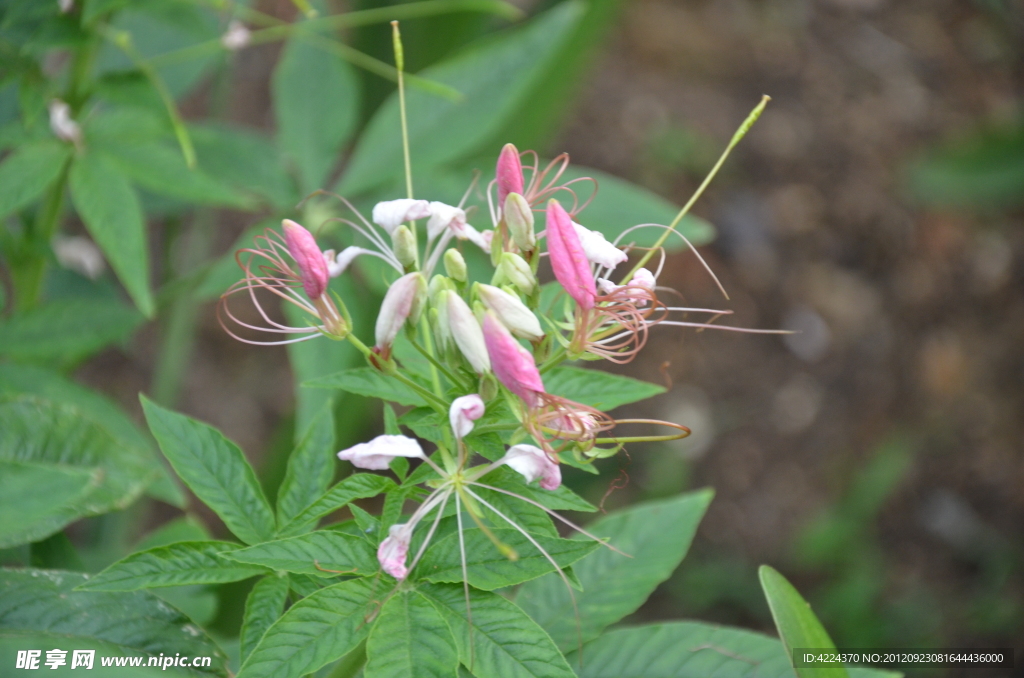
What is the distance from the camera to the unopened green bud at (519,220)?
0.66 metres

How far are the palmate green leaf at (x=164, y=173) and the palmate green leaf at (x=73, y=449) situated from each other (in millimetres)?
306

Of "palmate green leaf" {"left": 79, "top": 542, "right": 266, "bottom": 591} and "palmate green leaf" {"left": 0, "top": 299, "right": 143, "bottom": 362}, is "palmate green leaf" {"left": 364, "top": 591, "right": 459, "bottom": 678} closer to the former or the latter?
"palmate green leaf" {"left": 79, "top": 542, "right": 266, "bottom": 591}

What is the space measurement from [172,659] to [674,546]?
0.53m

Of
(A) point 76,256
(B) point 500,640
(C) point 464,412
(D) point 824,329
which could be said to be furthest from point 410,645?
(D) point 824,329

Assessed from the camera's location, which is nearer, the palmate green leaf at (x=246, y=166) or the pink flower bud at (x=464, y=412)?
the pink flower bud at (x=464, y=412)

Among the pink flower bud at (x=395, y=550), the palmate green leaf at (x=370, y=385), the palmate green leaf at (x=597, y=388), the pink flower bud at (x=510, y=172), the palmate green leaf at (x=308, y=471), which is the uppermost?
the pink flower bud at (x=510, y=172)

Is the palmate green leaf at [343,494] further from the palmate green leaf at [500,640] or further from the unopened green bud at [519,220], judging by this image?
the unopened green bud at [519,220]

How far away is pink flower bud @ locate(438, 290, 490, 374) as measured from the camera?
62 centimetres

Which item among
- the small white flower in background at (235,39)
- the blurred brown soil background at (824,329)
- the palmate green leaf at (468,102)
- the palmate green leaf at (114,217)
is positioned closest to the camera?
the palmate green leaf at (114,217)

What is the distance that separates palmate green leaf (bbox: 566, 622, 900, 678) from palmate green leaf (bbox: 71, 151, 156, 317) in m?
0.66

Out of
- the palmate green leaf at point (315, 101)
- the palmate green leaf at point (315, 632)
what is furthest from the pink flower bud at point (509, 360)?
the palmate green leaf at point (315, 101)

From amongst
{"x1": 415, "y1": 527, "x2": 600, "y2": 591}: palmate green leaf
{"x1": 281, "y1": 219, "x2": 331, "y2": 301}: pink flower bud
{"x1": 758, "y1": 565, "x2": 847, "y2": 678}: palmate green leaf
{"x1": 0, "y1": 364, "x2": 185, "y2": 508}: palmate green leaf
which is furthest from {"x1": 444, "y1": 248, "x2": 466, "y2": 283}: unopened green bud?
{"x1": 0, "y1": 364, "x2": 185, "y2": 508}: palmate green leaf

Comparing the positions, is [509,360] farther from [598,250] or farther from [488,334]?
[598,250]

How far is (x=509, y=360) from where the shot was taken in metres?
0.60
